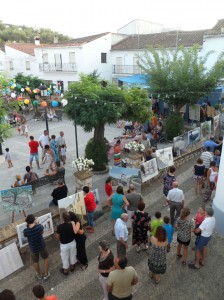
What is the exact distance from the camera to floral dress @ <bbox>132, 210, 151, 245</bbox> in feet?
20.3

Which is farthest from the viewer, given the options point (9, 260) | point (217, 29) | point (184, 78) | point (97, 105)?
point (217, 29)

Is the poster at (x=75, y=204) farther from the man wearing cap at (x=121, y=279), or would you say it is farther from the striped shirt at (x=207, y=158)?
the striped shirt at (x=207, y=158)

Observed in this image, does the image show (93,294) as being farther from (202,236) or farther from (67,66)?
(67,66)

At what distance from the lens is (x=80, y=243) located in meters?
5.83

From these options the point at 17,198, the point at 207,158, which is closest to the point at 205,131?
the point at 207,158

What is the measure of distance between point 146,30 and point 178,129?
21886 mm

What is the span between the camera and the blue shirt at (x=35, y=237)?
5.46 meters

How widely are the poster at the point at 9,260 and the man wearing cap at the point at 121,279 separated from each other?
282cm

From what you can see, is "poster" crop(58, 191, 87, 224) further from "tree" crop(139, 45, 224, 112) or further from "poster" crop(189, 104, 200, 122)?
"poster" crop(189, 104, 200, 122)

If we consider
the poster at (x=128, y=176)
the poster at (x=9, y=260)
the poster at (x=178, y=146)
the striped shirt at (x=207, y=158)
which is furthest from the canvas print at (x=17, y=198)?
the poster at (x=178, y=146)

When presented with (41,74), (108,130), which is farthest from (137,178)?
(41,74)

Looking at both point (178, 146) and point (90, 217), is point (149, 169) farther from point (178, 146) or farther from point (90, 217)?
point (90, 217)

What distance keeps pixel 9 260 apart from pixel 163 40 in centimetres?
2396

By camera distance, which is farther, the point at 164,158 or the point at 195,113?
the point at 195,113
